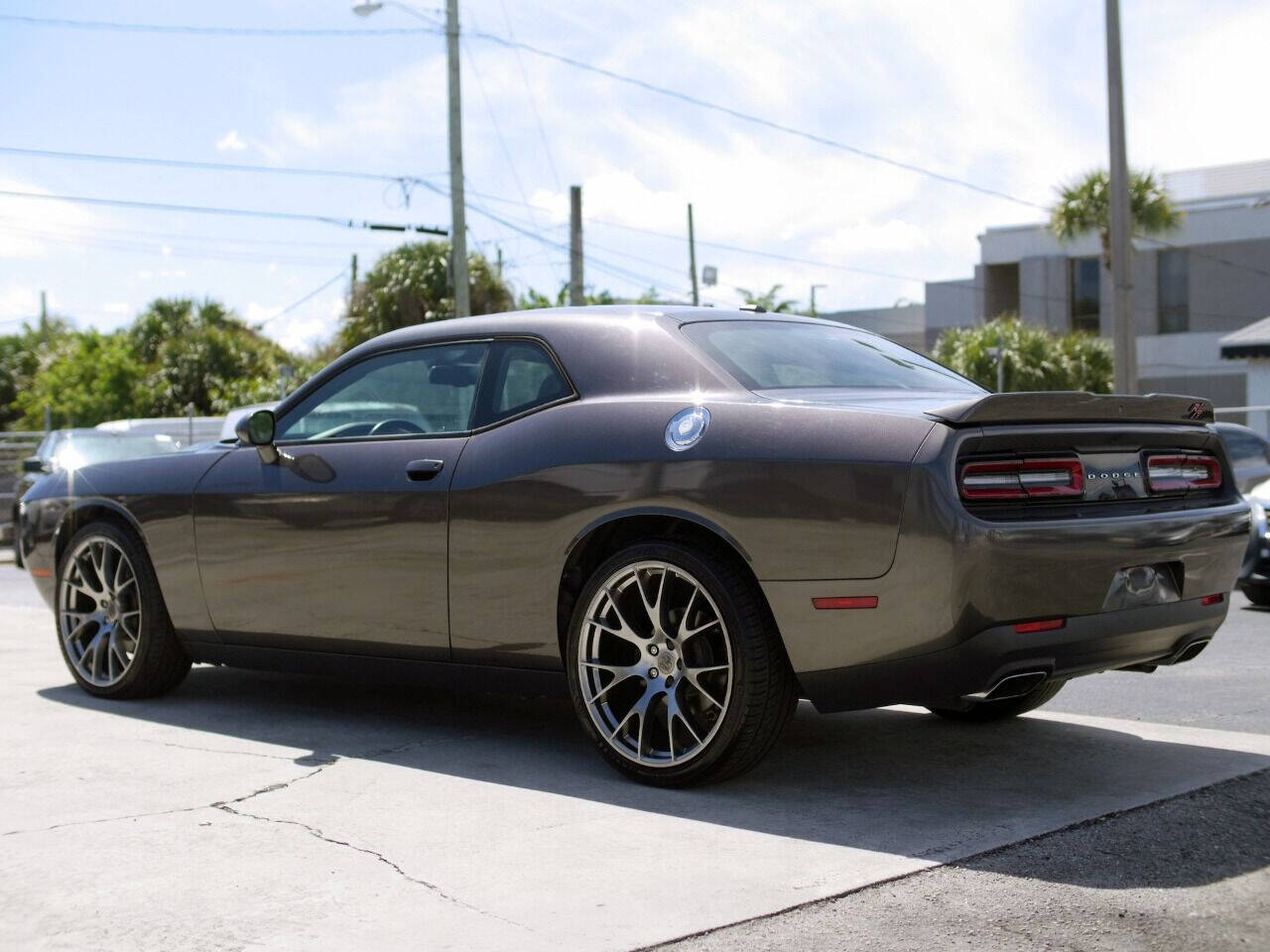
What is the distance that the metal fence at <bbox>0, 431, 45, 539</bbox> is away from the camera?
74.6ft

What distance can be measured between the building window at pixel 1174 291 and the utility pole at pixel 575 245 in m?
28.5

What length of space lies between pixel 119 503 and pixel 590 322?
2.38 meters

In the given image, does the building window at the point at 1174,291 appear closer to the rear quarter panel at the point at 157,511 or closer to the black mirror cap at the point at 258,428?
the rear quarter panel at the point at 157,511

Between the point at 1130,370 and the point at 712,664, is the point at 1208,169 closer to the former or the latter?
the point at 1130,370

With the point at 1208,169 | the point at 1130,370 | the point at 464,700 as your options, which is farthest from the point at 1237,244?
the point at 464,700

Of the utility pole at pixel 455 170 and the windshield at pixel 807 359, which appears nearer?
the windshield at pixel 807 359

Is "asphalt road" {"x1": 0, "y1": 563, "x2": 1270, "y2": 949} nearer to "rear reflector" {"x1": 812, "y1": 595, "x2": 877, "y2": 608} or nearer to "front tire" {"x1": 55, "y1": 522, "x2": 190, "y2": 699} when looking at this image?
"front tire" {"x1": 55, "y1": 522, "x2": 190, "y2": 699}

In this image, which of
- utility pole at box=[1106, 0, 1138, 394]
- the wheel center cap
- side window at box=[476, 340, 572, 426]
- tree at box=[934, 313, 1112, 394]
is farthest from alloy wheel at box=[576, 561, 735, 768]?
tree at box=[934, 313, 1112, 394]

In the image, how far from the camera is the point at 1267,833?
12.7 feet

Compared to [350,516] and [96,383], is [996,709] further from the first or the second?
[96,383]

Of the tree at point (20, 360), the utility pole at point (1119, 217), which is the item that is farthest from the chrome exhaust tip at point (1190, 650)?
the tree at point (20, 360)

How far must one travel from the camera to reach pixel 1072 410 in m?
4.25

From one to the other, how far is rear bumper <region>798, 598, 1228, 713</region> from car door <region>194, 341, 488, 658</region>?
149 centimetres

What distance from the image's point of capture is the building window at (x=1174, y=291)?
51.1 metres
